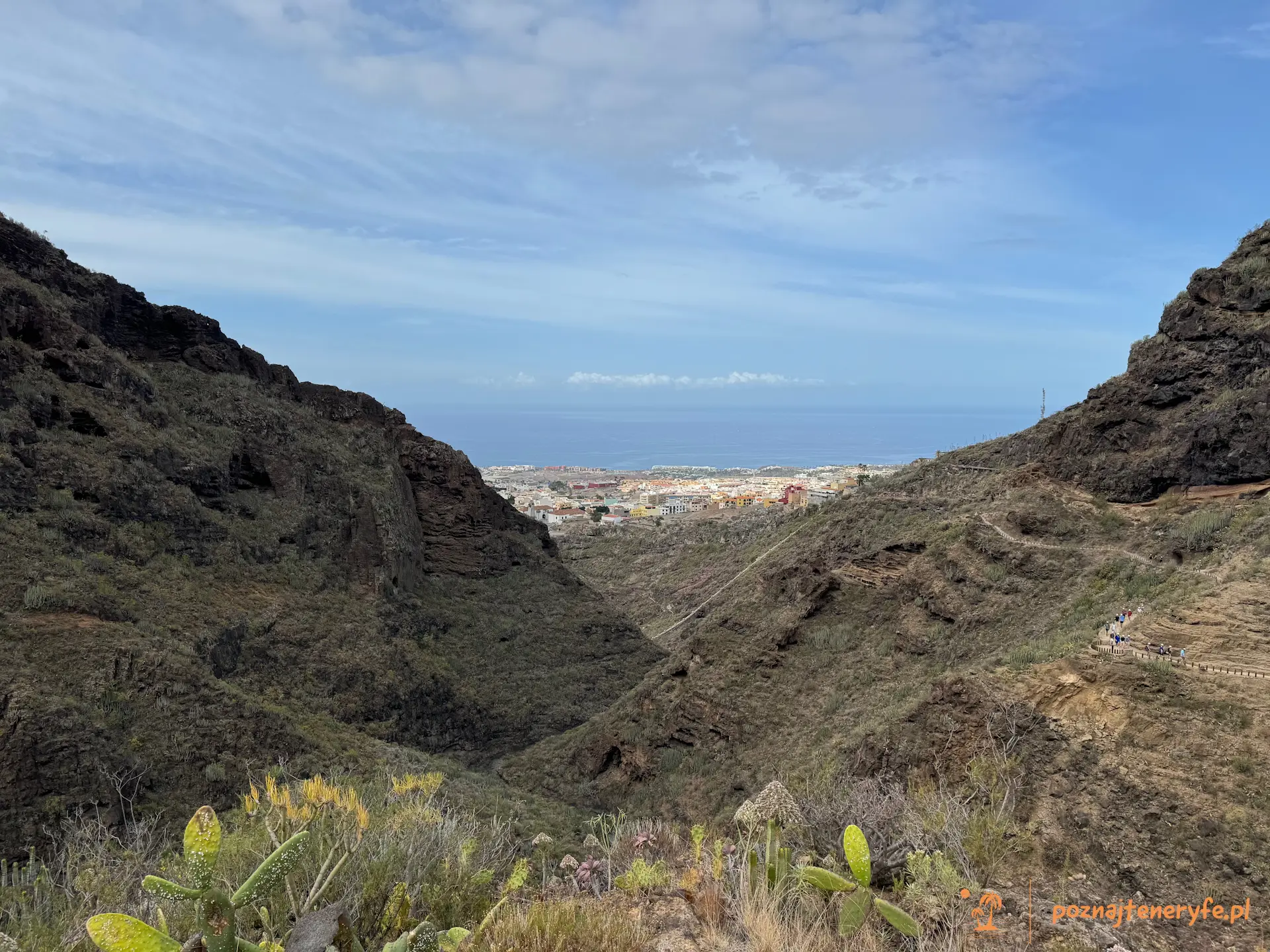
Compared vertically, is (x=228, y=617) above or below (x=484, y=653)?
above

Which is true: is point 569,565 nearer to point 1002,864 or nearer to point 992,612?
point 992,612

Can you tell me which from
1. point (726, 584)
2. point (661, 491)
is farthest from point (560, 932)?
point (661, 491)

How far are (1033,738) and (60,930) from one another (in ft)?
30.3

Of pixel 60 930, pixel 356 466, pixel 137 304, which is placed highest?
pixel 137 304

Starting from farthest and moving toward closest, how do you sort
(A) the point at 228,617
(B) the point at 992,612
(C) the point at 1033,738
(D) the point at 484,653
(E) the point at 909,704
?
(D) the point at 484,653 < (A) the point at 228,617 < (B) the point at 992,612 < (E) the point at 909,704 < (C) the point at 1033,738

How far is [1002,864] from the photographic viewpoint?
6.30 meters

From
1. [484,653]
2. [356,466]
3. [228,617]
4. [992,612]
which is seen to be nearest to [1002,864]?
[992,612]

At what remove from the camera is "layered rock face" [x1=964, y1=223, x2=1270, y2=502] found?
14.6m

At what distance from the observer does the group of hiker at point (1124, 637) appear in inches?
344

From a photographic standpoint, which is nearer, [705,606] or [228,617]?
[228,617]

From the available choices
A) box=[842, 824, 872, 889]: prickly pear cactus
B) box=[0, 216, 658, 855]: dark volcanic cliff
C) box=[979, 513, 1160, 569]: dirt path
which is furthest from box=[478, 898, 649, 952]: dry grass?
box=[979, 513, 1160, 569]: dirt path

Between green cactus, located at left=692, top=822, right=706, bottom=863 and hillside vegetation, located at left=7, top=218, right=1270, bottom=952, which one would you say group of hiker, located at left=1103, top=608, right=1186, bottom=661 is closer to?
hillside vegetation, located at left=7, top=218, right=1270, bottom=952

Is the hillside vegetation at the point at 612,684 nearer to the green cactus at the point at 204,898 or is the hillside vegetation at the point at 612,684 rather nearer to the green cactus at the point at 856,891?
the green cactus at the point at 856,891

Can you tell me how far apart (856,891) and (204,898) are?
3.64 metres
